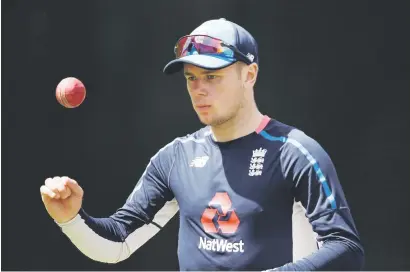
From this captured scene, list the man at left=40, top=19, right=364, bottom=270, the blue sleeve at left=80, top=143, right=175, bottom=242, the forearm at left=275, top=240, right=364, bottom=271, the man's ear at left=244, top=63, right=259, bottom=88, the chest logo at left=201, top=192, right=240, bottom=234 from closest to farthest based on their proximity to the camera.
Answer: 1. the forearm at left=275, top=240, right=364, bottom=271
2. the man at left=40, top=19, right=364, bottom=270
3. the chest logo at left=201, top=192, right=240, bottom=234
4. the man's ear at left=244, top=63, right=259, bottom=88
5. the blue sleeve at left=80, top=143, right=175, bottom=242

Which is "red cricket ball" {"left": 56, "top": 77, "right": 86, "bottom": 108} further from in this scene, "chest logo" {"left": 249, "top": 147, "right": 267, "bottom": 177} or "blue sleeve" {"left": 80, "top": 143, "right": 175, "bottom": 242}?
"chest logo" {"left": 249, "top": 147, "right": 267, "bottom": 177}

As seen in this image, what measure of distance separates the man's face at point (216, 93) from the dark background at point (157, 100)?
5.60 ft

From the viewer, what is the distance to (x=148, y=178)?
3162mm

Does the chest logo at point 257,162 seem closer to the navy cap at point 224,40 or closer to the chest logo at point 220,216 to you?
the chest logo at point 220,216

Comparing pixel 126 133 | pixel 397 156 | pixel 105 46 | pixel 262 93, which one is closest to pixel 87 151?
pixel 126 133

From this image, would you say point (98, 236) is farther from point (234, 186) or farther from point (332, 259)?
point (332, 259)

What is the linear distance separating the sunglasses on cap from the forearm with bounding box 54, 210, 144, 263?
69 cm

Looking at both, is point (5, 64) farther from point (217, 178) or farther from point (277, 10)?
point (217, 178)

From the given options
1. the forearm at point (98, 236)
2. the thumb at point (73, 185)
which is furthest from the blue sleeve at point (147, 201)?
the thumb at point (73, 185)

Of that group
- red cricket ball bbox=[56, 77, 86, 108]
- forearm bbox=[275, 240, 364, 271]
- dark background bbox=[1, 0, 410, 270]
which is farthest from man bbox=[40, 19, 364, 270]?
dark background bbox=[1, 0, 410, 270]

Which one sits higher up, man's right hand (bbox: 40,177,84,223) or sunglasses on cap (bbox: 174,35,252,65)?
sunglasses on cap (bbox: 174,35,252,65)

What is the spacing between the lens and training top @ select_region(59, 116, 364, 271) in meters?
2.70

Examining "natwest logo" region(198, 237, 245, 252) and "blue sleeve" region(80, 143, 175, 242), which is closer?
"natwest logo" region(198, 237, 245, 252)

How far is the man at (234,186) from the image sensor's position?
273cm
